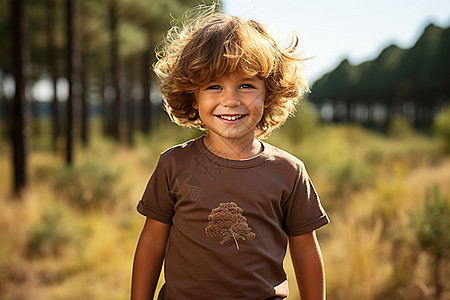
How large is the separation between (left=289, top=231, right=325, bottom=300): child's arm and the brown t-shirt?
5cm

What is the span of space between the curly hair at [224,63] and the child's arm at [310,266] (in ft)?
1.56

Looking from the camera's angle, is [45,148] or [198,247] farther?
[45,148]

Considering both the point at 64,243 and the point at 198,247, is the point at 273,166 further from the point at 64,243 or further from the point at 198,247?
the point at 64,243

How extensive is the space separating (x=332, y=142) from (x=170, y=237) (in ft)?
40.2

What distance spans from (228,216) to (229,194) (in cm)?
7

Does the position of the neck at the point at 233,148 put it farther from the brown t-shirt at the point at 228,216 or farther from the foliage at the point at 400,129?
the foliage at the point at 400,129

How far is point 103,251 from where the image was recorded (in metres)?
5.59

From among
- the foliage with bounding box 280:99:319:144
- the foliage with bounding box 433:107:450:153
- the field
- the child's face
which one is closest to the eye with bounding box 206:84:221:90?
the child's face

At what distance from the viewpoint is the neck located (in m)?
1.56

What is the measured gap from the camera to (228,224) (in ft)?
4.76

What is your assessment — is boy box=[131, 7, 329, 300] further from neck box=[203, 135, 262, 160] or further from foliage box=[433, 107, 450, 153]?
foliage box=[433, 107, 450, 153]

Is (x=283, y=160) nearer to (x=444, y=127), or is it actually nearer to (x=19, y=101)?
(x=19, y=101)

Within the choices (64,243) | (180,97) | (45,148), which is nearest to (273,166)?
(180,97)

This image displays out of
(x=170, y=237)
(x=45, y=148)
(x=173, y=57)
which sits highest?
(x=173, y=57)
